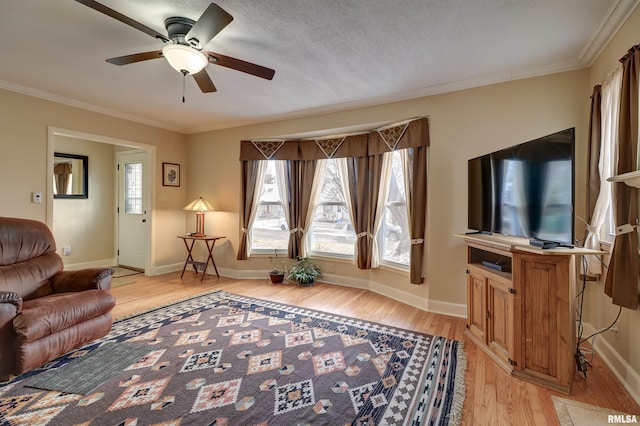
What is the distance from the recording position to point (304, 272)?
444cm

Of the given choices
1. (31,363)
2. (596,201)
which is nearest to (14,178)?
(31,363)

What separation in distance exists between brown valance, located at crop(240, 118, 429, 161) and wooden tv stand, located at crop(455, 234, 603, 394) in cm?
159

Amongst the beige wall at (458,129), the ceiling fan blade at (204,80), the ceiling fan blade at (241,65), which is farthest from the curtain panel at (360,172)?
the ceiling fan blade at (204,80)

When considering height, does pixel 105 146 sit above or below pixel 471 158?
above

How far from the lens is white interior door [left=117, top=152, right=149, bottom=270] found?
5.36 metres

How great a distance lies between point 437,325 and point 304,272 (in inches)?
81.4

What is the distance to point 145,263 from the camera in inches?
203

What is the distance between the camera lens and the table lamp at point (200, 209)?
475cm

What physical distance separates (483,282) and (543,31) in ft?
6.68

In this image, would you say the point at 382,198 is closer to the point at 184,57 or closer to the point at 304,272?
the point at 304,272

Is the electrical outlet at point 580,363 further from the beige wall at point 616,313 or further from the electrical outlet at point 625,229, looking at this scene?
the electrical outlet at point 625,229

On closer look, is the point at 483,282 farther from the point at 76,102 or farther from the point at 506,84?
Answer: the point at 76,102

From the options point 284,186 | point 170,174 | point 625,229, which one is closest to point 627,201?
point 625,229

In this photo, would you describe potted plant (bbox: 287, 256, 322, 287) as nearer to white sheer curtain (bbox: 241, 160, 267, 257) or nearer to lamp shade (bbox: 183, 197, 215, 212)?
white sheer curtain (bbox: 241, 160, 267, 257)
